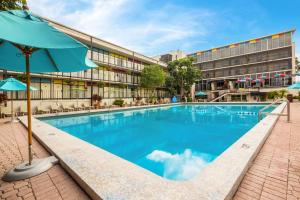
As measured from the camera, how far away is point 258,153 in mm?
3629

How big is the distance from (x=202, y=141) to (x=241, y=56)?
34.9 meters

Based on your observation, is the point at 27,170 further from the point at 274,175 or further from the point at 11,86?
the point at 11,86

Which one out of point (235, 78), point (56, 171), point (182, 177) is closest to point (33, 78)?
point (56, 171)

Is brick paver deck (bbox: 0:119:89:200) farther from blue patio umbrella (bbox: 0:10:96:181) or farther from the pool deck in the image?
blue patio umbrella (bbox: 0:10:96:181)

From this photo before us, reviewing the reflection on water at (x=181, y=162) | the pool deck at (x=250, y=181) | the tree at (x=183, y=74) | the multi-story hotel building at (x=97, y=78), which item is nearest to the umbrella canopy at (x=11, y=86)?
the pool deck at (x=250, y=181)

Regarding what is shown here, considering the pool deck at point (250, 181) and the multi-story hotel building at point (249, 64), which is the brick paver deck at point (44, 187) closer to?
the pool deck at point (250, 181)

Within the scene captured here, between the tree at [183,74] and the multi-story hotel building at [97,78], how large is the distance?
4.73 m

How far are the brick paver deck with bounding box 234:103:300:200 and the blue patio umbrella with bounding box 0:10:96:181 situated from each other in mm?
3184

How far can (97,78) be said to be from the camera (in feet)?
63.6

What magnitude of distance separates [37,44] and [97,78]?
18.7 m

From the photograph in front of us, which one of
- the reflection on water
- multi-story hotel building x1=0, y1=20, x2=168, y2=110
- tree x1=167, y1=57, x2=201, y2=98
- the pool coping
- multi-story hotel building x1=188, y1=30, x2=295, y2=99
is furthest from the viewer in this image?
multi-story hotel building x1=188, y1=30, x2=295, y2=99

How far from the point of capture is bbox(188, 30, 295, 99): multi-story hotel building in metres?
28.4

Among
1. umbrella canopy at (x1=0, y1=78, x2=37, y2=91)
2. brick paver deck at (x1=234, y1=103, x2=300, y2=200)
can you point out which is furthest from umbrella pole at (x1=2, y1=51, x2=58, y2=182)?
umbrella canopy at (x1=0, y1=78, x2=37, y2=91)

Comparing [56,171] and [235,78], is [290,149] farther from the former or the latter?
[235,78]
